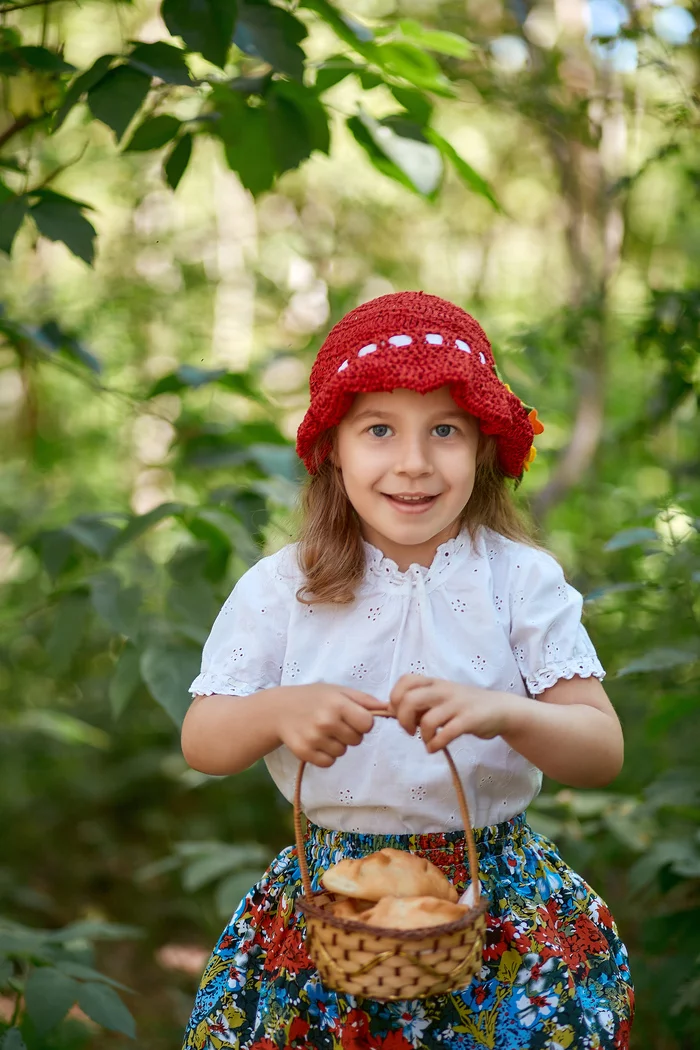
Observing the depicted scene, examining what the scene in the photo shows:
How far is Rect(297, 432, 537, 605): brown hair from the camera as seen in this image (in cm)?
168

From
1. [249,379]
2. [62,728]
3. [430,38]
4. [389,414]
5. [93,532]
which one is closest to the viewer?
[389,414]

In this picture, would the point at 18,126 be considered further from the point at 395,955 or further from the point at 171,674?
the point at 395,955

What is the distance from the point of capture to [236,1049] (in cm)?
158

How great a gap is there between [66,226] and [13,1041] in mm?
1531

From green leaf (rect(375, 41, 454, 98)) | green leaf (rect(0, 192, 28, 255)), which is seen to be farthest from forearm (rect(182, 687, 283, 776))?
green leaf (rect(375, 41, 454, 98))

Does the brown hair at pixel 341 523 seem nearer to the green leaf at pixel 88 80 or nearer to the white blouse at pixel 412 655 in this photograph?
the white blouse at pixel 412 655

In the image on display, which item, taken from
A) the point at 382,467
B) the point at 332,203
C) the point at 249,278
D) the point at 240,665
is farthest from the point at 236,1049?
the point at 332,203

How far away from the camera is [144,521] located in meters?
2.27

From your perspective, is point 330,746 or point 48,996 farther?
point 48,996

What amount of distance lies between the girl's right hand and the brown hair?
26 cm

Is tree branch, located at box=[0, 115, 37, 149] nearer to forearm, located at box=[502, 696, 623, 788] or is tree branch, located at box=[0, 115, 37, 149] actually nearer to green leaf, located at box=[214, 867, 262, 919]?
forearm, located at box=[502, 696, 623, 788]

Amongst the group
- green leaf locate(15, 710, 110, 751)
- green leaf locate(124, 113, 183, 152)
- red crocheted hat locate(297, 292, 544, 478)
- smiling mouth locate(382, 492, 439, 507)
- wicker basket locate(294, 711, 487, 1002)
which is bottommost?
green leaf locate(15, 710, 110, 751)

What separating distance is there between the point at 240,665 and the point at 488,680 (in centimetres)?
39

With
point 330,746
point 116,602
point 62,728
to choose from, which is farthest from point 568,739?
point 62,728
